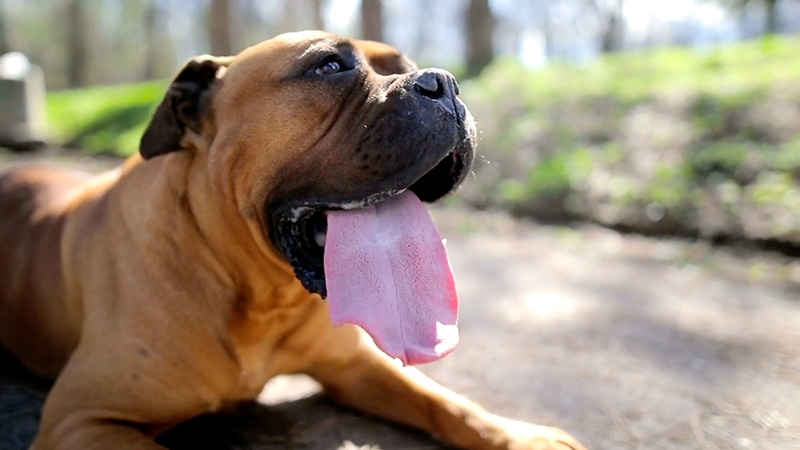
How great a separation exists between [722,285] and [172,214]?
12.4ft

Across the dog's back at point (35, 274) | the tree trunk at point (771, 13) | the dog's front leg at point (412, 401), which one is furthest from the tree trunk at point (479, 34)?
the tree trunk at point (771, 13)

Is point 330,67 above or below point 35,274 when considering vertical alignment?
above

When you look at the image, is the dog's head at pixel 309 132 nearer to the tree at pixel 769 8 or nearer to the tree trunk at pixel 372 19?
the tree trunk at pixel 372 19

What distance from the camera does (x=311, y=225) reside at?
2400 mm

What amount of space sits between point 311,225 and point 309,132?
306 mm

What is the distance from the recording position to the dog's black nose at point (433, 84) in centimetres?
228

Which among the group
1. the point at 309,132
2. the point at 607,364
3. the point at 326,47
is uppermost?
the point at 326,47

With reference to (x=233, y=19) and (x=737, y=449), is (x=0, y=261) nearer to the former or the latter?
(x=737, y=449)

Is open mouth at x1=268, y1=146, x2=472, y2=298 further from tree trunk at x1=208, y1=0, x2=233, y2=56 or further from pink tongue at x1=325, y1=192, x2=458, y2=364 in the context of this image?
tree trunk at x1=208, y1=0, x2=233, y2=56

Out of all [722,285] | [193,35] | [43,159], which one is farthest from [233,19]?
[193,35]

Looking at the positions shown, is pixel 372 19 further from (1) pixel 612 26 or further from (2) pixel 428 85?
(1) pixel 612 26

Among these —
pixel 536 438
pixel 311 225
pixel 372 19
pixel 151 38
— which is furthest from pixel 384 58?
pixel 151 38

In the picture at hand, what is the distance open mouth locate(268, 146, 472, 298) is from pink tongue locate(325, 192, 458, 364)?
0.06m

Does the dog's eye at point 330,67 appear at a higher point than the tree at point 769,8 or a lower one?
higher
